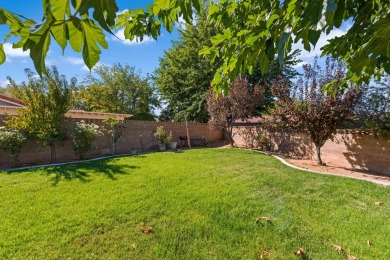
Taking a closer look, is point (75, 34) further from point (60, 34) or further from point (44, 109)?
point (44, 109)

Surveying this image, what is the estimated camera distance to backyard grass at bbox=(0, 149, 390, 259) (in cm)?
311

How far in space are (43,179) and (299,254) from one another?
21.2ft

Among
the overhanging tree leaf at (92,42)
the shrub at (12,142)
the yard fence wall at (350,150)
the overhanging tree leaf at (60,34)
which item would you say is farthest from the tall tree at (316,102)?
the shrub at (12,142)

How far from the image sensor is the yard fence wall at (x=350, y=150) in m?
8.49

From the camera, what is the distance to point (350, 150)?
9.47 meters

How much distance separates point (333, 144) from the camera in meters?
10.1

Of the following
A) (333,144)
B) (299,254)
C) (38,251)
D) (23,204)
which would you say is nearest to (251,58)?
(299,254)

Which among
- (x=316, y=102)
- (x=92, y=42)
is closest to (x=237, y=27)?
(x=92, y=42)

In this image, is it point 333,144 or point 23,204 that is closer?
point 23,204

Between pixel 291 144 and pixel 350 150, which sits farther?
pixel 291 144

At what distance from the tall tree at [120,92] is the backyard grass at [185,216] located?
70.4 feet

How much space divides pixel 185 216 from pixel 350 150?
8902 mm

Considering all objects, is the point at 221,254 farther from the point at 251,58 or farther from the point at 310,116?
the point at 310,116

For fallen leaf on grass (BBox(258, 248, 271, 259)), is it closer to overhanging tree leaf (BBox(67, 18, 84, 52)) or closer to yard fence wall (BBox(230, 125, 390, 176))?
overhanging tree leaf (BBox(67, 18, 84, 52))
